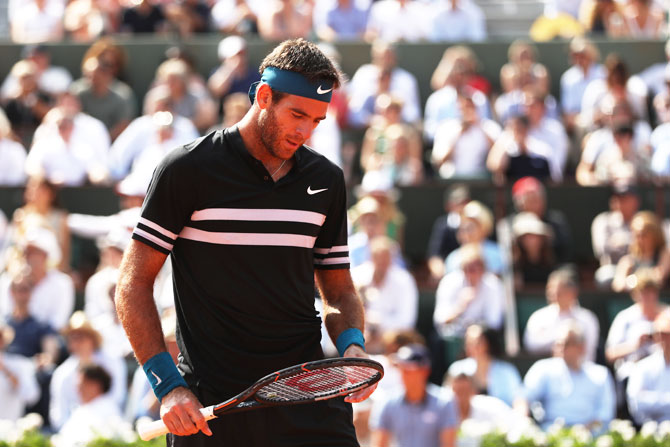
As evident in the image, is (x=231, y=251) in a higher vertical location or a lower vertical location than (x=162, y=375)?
higher

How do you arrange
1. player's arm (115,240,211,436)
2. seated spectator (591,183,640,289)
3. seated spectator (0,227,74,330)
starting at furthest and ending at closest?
seated spectator (591,183,640,289), seated spectator (0,227,74,330), player's arm (115,240,211,436)

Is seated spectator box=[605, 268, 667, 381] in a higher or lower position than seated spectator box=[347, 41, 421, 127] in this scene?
lower

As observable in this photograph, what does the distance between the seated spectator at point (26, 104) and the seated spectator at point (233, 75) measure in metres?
1.95

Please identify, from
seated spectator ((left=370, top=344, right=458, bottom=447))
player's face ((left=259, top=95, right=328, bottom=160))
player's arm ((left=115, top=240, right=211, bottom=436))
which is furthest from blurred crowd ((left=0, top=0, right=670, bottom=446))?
player's face ((left=259, top=95, right=328, bottom=160))

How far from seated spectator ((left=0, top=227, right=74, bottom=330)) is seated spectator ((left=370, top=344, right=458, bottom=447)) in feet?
11.2

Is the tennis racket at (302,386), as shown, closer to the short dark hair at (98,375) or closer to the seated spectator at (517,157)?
the short dark hair at (98,375)

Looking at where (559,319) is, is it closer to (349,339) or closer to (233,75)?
(233,75)

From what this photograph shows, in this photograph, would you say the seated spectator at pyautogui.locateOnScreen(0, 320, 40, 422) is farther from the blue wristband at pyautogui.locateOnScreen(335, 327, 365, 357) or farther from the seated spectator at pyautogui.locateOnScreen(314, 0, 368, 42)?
the seated spectator at pyautogui.locateOnScreen(314, 0, 368, 42)

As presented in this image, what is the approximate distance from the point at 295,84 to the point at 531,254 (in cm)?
757

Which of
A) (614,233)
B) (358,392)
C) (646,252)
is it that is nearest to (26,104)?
(614,233)

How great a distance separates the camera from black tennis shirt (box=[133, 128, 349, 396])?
3.68 meters

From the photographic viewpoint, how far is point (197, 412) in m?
3.51

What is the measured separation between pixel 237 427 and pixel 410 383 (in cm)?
456

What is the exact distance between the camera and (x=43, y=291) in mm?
10398
